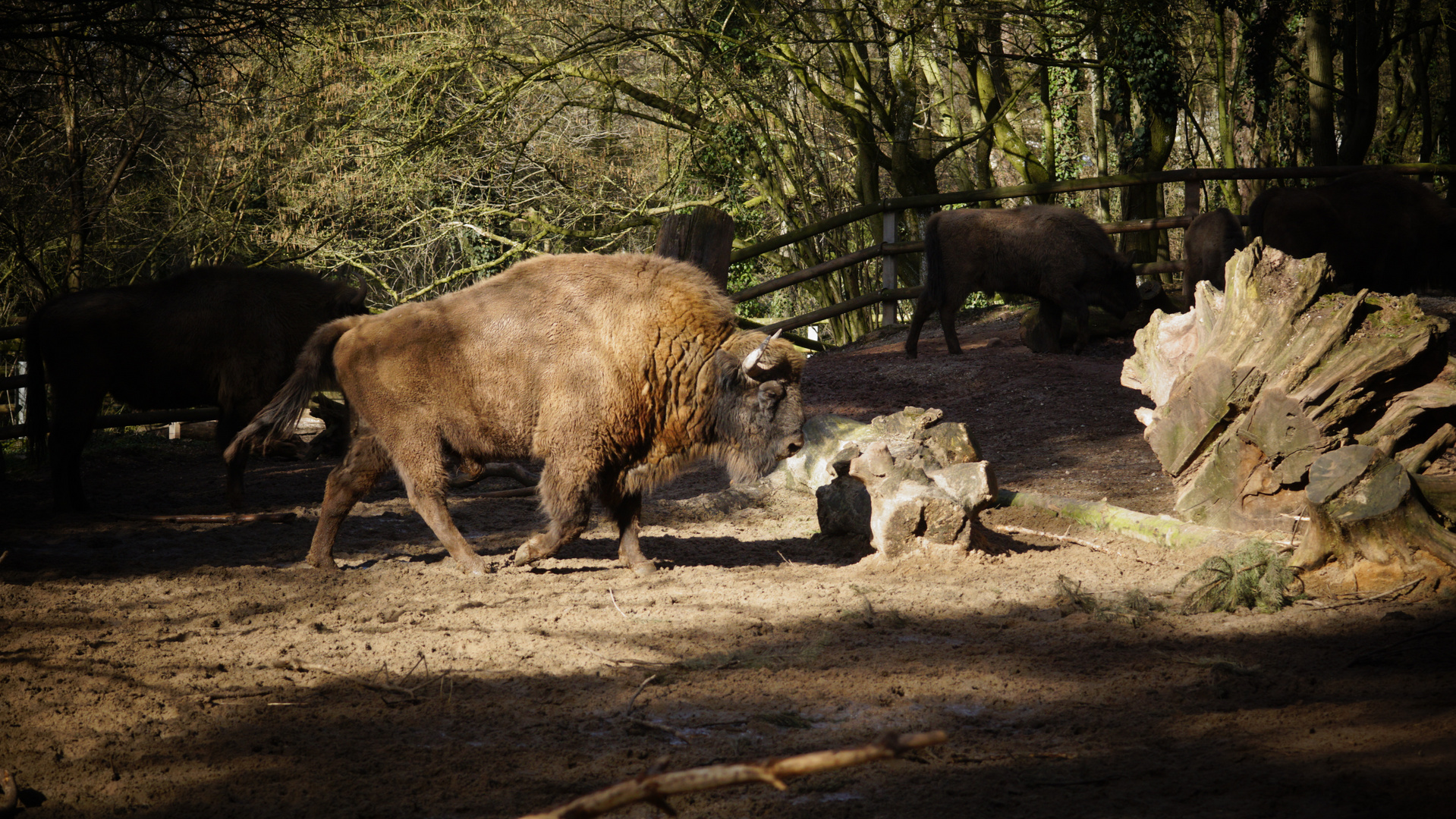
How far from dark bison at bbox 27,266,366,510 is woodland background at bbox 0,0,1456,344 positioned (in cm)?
364

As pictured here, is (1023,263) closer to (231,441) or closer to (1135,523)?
(1135,523)

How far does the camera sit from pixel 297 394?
5.91 meters

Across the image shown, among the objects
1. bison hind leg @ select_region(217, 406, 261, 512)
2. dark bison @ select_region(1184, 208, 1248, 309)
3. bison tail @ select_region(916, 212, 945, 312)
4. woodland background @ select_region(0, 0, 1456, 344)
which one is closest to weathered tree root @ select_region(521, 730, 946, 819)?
bison hind leg @ select_region(217, 406, 261, 512)

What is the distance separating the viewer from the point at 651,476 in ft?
19.1

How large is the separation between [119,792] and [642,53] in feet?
55.4

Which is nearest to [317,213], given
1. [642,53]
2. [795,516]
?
[642,53]

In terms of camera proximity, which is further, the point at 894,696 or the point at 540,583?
the point at 540,583

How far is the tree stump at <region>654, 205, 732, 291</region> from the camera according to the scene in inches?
292

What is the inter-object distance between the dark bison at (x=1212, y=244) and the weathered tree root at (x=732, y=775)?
37.8 feet

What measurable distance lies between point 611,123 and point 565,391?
43.7ft

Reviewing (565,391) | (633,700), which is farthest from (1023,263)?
(633,700)

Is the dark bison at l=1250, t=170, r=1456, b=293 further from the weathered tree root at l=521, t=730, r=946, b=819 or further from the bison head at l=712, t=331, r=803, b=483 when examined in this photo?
the weathered tree root at l=521, t=730, r=946, b=819

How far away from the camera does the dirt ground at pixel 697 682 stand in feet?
9.36

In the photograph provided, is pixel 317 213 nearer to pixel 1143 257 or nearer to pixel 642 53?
pixel 642 53
